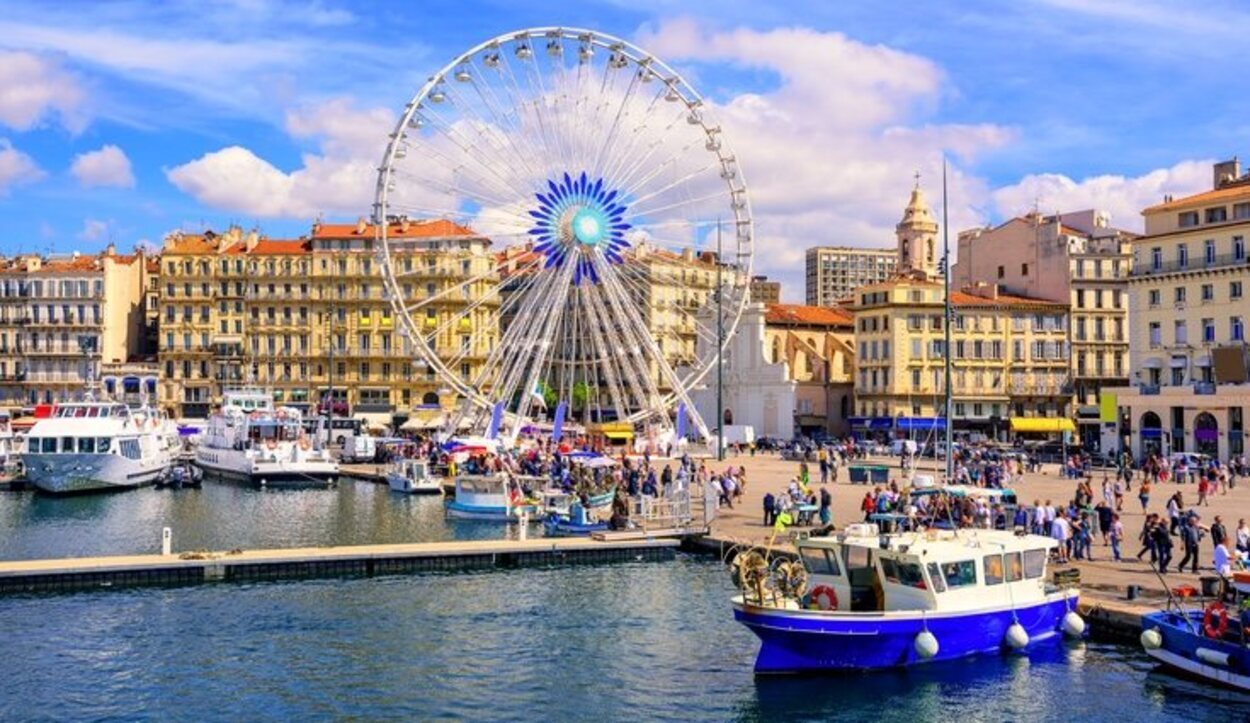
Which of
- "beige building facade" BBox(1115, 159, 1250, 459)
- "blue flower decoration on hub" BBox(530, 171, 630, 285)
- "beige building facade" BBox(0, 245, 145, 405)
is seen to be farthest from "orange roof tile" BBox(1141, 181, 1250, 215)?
"beige building facade" BBox(0, 245, 145, 405)

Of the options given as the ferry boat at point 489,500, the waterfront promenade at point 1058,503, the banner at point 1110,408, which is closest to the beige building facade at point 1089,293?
the banner at point 1110,408

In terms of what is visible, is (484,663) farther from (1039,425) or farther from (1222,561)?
(1039,425)

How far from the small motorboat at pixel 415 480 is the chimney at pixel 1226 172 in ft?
201

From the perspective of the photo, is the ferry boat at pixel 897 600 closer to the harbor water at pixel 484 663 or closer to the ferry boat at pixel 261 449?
the harbor water at pixel 484 663

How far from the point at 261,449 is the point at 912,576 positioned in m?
57.9

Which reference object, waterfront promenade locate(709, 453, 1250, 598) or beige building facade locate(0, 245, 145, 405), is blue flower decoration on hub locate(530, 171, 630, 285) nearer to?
waterfront promenade locate(709, 453, 1250, 598)

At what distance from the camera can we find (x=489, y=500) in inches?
2336

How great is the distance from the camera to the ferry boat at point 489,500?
58.5 meters

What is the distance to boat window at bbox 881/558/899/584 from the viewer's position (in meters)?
30.0

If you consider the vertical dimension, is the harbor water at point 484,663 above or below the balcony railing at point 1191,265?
below

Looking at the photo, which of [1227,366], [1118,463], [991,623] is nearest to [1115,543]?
[991,623]

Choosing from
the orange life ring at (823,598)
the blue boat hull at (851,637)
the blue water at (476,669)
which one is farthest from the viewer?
the orange life ring at (823,598)

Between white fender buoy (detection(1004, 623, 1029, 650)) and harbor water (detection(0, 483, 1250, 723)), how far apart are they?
36 centimetres

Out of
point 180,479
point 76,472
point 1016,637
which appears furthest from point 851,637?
point 180,479
